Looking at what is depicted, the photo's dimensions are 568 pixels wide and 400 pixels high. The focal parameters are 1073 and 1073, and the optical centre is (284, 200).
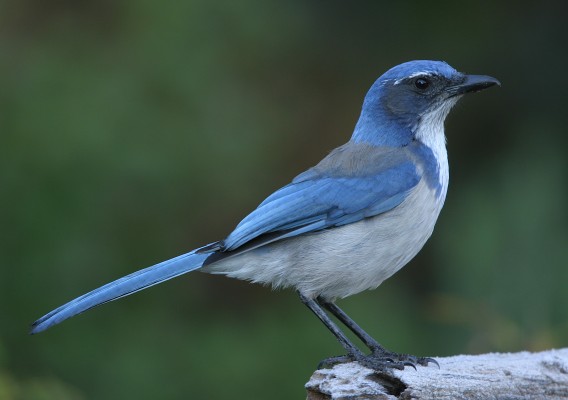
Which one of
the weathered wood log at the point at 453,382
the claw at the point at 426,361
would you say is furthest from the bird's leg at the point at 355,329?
the weathered wood log at the point at 453,382

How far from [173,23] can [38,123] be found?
1.10m

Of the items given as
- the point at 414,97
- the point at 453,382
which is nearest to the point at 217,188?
the point at 414,97

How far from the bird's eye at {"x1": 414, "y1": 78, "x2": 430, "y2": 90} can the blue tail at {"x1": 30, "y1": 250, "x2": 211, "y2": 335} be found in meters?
1.42

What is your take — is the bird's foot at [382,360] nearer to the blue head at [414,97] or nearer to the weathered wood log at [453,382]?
the weathered wood log at [453,382]

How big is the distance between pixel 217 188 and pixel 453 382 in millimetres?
2864

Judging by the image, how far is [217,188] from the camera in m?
6.94

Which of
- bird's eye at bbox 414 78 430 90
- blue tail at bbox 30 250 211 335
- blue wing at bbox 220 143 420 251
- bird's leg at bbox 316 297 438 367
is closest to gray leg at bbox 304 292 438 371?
bird's leg at bbox 316 297 438 367

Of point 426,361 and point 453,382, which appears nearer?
point 453,382

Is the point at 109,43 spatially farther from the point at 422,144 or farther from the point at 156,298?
the point at 422,144

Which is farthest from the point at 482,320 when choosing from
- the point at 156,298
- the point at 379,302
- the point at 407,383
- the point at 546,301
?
the point at 156,298

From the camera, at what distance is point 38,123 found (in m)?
6.57

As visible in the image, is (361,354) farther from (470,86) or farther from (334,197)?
(470,86)

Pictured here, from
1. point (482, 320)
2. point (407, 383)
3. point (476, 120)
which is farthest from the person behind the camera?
point (476, 120)

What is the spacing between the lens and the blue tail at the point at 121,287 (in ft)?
15.4
